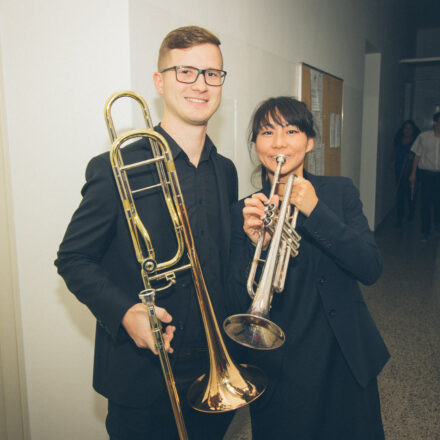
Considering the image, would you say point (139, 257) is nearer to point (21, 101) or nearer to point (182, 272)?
point (182, 272)

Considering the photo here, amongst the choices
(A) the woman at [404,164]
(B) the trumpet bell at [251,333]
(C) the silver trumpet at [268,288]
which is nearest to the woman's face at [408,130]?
(A) the woman at [404,164]

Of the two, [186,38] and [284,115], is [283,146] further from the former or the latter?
[186,38]

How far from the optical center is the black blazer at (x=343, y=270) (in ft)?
3.94

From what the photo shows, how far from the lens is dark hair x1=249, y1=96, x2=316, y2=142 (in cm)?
136

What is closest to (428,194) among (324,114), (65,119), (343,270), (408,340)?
(324,114)

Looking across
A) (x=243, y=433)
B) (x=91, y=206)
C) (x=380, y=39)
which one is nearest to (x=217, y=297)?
(x=91, y=206)

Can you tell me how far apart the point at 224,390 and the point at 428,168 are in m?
5.38

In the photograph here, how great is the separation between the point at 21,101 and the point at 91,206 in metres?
0.83

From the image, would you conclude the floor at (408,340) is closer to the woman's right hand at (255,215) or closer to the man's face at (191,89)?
the woman's right hand at (255,215)

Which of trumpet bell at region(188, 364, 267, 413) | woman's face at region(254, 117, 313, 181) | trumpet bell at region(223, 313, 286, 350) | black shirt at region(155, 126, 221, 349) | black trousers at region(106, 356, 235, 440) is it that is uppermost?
woman's face at region(254, 117, 313, 181)

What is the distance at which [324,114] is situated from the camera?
3.76 meters

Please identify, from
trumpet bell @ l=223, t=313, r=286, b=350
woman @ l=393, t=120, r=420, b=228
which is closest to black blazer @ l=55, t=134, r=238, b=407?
trumpet bell @ l=223, t=313, r=286, b=350

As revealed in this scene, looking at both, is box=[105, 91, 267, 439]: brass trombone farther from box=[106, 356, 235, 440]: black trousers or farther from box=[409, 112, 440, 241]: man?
box=[409, 112, 440, 241]: man

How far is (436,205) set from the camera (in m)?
5.92
